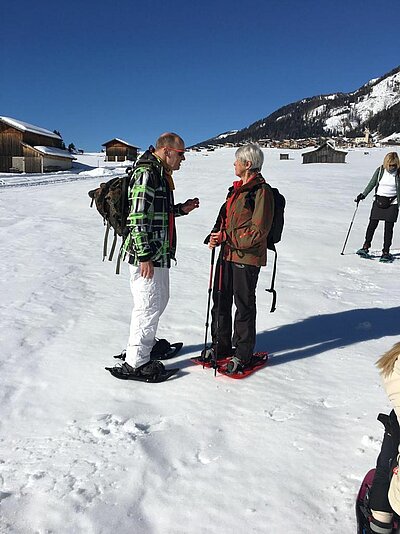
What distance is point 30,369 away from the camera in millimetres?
3607

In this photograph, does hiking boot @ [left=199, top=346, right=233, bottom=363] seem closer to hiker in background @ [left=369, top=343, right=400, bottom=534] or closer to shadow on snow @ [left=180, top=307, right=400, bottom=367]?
shadow on snow @ [left=180, top=307, right=400, bottom=367]

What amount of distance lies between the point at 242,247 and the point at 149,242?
2.50ft


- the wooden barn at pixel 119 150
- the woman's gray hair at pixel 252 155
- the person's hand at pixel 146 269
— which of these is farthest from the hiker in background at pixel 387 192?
the wooden barn at pixel 119 150

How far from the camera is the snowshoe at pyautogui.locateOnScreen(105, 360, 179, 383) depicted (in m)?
3.47

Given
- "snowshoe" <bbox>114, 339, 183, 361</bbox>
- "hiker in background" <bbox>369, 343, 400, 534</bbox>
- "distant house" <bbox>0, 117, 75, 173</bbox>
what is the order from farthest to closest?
"distant house" <bbox>0, 117, 75, 173</bbox>, "snowshoe" <bbox>114, 339, 183, 361</bbox>, "hiker in background" <bbox>369, 343, 400, 534</bbox>

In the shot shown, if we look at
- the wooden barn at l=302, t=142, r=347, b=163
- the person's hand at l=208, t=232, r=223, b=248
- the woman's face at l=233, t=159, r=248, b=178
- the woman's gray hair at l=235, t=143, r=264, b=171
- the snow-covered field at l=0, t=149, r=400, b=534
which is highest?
the wooden barn at l=302, t=142, r=347, b=163

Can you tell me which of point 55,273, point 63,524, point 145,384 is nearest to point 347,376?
point 145,384

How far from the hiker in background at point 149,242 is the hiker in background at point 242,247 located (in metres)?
Result: 0.48

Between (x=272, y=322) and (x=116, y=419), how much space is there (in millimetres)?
2631

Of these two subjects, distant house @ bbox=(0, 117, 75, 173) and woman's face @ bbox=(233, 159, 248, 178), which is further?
distant house @ bbox=(0, 117, 75, 173)

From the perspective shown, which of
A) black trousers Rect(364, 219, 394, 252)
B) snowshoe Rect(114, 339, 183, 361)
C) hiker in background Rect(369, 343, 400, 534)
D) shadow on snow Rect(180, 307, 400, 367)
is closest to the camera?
hiker in background Rect(369, 343, 400, 534)

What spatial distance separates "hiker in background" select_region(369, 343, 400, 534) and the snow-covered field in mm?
266

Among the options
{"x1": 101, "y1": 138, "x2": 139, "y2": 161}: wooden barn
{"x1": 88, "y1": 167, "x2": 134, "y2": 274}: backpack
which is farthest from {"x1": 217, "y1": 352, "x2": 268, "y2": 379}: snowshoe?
{"x1": 101, "y1": 138, "x2": 139, "y2": 161}: wooden barn

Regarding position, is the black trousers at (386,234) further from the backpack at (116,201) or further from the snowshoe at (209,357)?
the backpack at (116,201)
